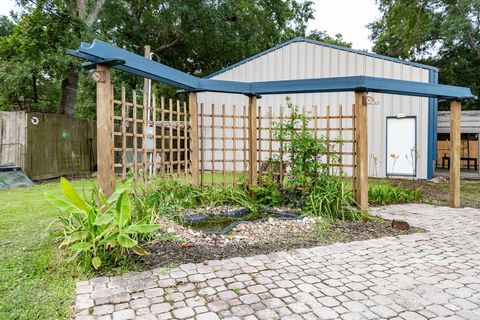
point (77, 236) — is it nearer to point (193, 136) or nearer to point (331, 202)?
point (193, 136)

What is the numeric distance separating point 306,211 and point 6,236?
346cm

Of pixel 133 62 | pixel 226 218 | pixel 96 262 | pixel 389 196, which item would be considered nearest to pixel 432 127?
pixel 389 196

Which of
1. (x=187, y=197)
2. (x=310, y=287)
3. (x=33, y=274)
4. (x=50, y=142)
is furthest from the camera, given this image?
(x=50, y=142)

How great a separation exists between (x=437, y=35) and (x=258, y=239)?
14494 millimetres

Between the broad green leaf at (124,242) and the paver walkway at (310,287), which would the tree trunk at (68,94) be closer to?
the broad green leaf at (124,242)

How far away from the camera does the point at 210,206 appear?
190 inches

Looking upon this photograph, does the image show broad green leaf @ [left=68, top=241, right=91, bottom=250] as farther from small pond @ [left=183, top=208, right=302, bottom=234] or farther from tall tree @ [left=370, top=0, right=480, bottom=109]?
tall tree @ [left=370, top=0, right=480, bottom=109]

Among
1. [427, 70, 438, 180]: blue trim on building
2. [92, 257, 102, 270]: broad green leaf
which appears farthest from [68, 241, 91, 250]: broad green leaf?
[427, 70, 438, 180]: blue trim on building

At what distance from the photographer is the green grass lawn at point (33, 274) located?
7.04 feet

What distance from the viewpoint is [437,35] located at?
1431 cm

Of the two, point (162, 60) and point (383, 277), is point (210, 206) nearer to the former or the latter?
point (383, 277)

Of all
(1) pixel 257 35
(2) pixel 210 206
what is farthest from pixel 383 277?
(1) pixel 257 35

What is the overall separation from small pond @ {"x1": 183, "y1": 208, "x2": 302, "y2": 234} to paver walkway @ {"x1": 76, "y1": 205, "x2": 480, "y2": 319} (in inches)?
36.6

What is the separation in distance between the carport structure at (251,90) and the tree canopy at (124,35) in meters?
5.90
